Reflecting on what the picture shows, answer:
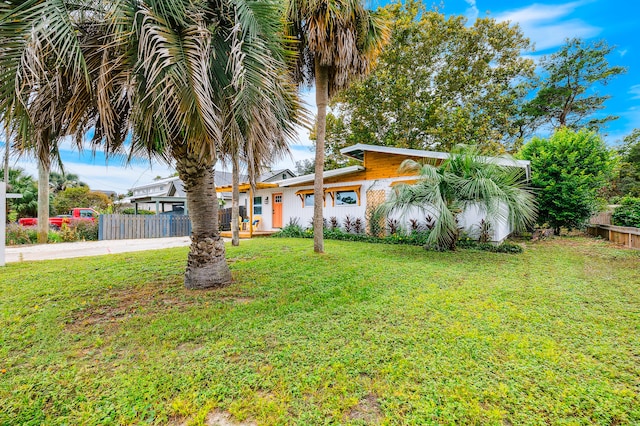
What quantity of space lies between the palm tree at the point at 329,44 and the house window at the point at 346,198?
14.2 ft

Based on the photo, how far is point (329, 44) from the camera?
6984mm

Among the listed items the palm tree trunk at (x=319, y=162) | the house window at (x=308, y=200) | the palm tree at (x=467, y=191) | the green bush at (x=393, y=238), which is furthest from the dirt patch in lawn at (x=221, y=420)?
the house window at (x=308, y=200)

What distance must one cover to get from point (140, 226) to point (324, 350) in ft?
48.9

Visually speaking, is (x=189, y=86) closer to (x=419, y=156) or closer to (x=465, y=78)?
(x=419, y=156)

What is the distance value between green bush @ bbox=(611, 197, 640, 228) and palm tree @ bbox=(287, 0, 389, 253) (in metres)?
13.2

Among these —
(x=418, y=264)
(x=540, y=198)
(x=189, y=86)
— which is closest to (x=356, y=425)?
(x=189, y=86)

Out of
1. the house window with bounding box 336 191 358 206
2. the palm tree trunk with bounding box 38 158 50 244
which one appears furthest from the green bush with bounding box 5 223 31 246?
the house window with bounding box 336 191 358 206

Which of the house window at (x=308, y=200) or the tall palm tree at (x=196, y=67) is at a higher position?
the tall palm tree at (x=196, y=67)

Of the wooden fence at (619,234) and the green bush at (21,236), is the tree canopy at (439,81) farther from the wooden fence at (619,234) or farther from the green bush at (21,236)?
the green bush at (21,236)

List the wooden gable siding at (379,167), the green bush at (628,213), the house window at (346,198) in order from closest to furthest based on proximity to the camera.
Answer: the wooden gable siding at (379,167) → the green bush at (628,213) → the house window at (346,198)

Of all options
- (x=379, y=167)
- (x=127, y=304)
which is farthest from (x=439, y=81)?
(x=127, y=304)

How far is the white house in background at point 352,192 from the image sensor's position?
32.8 feet

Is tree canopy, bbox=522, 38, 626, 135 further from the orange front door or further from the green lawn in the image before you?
the green lawn

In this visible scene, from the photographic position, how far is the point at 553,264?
22.1 feet
